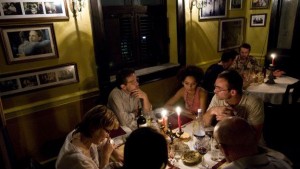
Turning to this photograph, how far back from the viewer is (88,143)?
1.89 meters

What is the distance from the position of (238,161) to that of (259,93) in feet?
8.36

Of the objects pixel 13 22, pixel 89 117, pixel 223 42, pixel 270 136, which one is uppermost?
pixel 13 22

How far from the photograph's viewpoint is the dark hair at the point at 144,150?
1.18 m

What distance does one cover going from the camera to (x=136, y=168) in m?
1.19

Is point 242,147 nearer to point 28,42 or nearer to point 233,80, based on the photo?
point 233,80

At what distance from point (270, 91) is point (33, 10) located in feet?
11.8

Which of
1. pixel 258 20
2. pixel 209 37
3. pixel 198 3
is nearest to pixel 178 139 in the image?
pixel 198 3

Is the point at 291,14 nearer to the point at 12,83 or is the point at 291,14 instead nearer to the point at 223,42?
the point at 223,42

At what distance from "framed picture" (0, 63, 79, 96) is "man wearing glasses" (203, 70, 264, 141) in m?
2.02

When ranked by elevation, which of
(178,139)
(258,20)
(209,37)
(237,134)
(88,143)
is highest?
(258,20)

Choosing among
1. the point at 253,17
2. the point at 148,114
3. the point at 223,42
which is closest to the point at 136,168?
the point at 148,114

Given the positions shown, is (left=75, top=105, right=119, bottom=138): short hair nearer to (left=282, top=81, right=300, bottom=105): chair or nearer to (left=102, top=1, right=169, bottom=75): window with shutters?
(left=102, top=1, right=169, bottom=75): window with shutters

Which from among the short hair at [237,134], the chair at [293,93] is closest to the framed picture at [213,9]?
the chair at [293,93]

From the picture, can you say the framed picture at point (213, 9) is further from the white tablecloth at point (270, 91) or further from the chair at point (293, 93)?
the chair at point (293, 93)
